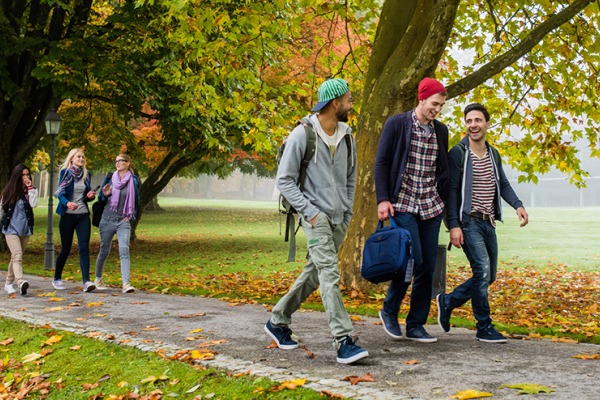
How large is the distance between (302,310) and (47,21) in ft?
45.8

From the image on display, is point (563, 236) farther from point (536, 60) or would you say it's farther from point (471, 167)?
point (471, 167)

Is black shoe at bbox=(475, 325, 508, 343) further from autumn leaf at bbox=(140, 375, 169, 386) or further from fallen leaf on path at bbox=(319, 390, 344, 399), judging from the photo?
autumn leaf at bbox=(140, 375, 169, 386)

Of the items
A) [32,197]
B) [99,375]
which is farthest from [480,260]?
[32,197]

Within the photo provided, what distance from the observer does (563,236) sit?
3170cm

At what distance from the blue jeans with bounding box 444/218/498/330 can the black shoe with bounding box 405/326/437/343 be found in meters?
0.47

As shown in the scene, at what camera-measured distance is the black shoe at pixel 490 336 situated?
6121mm

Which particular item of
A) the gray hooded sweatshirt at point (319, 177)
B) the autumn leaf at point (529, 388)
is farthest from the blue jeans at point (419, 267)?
the autumn leaf at point (529, 388)

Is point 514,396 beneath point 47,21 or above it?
beneath

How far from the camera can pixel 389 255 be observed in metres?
5.44

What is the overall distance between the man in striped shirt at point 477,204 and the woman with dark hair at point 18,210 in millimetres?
6601

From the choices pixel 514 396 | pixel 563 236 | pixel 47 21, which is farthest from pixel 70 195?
pixel 563 236

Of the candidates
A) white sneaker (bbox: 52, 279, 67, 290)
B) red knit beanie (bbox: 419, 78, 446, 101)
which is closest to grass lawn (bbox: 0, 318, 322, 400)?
red knit beanie (bbox: 419, 78, 446, 101)

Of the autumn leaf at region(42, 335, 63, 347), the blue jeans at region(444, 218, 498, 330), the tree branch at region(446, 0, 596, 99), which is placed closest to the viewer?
the blue jeans at region(444, 218, 498, 330)

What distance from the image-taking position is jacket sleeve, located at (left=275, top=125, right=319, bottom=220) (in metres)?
→ 5.30
